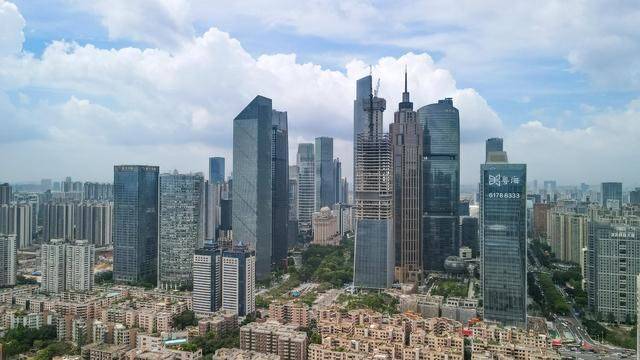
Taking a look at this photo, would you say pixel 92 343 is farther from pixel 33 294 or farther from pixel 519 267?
pixel 519 267

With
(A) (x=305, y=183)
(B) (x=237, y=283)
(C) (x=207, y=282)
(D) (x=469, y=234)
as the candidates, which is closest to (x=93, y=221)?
(A) (x=305, y=183)

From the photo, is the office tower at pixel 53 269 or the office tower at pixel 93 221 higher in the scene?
the office tower at pixel 93 221

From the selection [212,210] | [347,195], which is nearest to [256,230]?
[212,210]

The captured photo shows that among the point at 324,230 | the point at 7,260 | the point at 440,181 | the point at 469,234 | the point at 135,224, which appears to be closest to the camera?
the point at 7,260

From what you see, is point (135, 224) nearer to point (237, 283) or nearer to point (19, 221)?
point (237, 283)

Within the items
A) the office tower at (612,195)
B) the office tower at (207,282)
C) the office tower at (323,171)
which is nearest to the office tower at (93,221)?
the office tower at (207,282)

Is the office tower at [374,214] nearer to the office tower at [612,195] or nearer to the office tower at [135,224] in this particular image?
the office tower at [612,195]
